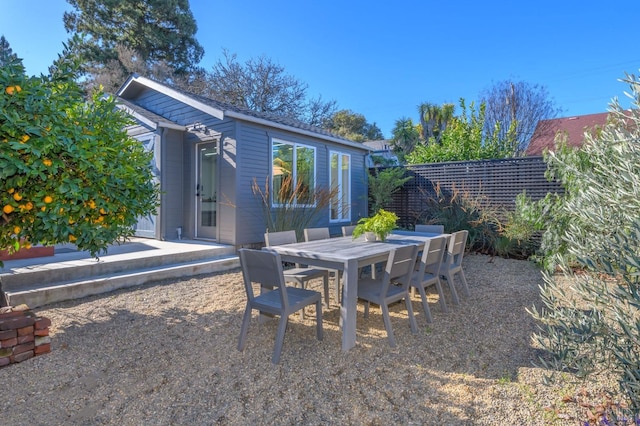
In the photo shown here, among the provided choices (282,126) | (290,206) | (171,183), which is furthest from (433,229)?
(171,183)

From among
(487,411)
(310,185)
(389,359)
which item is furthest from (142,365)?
(310,185)

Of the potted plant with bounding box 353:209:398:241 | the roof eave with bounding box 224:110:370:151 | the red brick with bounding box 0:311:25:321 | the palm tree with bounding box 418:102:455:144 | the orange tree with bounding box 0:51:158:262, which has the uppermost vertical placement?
the palm tree with bounding box 418:102:455:144

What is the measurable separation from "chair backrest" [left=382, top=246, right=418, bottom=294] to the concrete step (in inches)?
135

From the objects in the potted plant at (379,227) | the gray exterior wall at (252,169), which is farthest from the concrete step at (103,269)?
the potted plant at (379,227)

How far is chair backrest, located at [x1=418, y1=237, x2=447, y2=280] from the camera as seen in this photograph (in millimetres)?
3580

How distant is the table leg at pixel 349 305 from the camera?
2.84 m

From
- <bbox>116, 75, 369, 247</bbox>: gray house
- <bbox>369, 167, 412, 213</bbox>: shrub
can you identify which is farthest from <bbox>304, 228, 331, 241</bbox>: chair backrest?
<bbox>369, 167, 412, 213</bbox>: shrub

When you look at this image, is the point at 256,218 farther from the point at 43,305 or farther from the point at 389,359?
the point at 389,359

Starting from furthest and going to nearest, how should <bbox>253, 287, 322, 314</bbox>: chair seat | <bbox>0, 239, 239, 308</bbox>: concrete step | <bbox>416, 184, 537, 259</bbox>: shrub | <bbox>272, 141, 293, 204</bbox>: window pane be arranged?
1. <bbox>272, 141, 293, 204</bbox>: window pane
2. <bbox>416, 184, 537, 259</bbox>: shrub
3. <bbox>0, 239, 239, 308</bbox>: concrete step
4. <bbox>253, 287, 322, 314</bbox>: chair seat

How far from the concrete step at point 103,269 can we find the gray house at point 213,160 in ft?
2.50

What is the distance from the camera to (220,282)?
498cm

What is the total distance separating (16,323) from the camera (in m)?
2.55

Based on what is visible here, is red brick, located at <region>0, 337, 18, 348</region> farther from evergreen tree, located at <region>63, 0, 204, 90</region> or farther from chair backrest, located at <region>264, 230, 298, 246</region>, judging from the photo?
evergreen tree, located at <region>63, 0, 204, 90</region>

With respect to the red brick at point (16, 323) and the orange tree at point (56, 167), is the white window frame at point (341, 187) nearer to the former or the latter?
the orange tree at point (56, 167)
